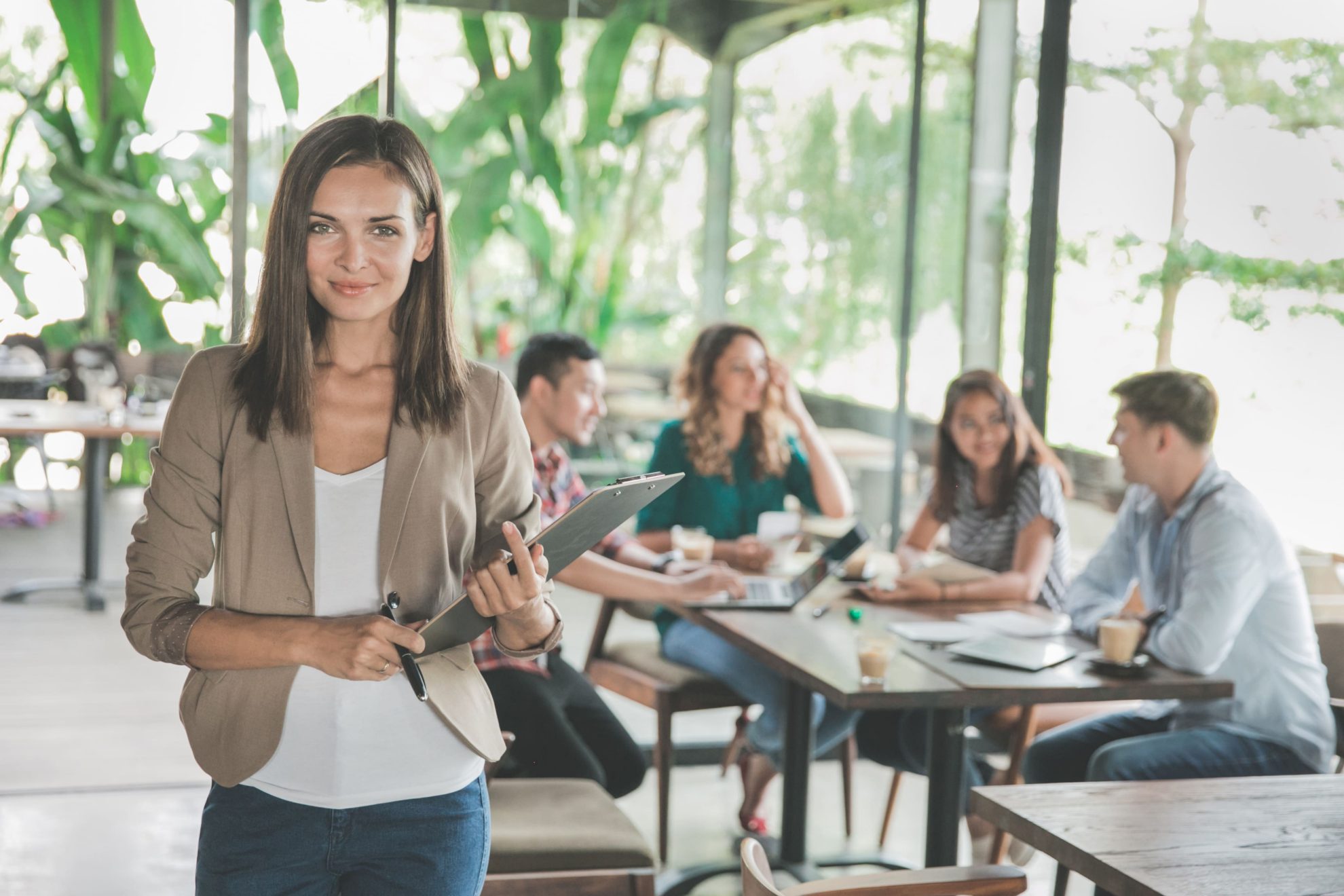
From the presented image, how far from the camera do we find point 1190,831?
1.70 m

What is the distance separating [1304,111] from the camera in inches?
152

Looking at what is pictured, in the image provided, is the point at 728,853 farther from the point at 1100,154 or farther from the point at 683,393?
the point at 1100,154

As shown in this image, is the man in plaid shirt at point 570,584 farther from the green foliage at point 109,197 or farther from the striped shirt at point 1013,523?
the green foliage at point 109,197

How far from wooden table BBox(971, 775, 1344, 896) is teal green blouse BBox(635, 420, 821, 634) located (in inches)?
74.4

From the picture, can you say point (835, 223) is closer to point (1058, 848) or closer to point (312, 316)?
point (1058, 848)

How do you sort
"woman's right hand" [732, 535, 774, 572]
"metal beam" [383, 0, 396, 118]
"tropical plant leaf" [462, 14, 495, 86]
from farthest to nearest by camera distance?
"tropical plant leaf" [462, 14, 495, 86] → "metal beam" [383, 0, 396, 118] → "woman's right hand" [732, 535, 774, 572]

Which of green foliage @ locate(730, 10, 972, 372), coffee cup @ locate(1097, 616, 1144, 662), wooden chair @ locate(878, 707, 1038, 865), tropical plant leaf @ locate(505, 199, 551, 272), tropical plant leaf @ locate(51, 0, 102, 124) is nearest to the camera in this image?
coffee cup @ locate(1097, 616, 1144, 662)

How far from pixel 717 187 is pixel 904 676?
9.75ft

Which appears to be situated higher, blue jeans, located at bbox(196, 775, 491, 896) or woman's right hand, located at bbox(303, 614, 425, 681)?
woman's right hand, located at bbox(303, 614, 425, 681)

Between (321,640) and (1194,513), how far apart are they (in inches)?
79.5

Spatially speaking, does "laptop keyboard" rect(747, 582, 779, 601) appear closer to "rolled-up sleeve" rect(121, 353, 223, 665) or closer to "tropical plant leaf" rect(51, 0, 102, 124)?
"rolled-up sleeve" rect(121, 353, 223, 665)

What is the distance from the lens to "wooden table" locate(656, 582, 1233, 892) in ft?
7.97

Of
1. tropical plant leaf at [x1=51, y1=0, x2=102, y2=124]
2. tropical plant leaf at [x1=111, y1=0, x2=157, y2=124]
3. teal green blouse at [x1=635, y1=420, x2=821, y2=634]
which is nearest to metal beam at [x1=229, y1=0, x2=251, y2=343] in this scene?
tropical plant leaf at [x1=111, y1=0, x2=157, y2=124]

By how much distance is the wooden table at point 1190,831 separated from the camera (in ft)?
5.06
